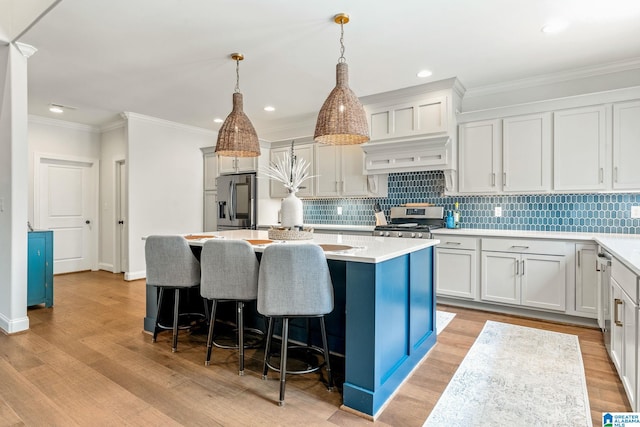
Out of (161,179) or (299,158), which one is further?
(161,179)

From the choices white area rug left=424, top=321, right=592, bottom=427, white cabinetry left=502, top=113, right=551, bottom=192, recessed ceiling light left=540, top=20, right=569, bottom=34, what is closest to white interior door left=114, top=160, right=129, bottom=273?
white area rug left=424, top=321, right=592, bottom=427

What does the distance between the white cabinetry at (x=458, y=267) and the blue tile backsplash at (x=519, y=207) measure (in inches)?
22.5

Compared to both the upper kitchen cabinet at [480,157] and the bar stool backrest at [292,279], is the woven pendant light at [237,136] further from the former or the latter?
the upper kitchen cabinet at [480,157]

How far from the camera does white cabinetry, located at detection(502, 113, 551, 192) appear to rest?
367 centimetres

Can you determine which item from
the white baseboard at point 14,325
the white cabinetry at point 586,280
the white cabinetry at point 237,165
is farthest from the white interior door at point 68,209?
the white cabinetry at point 586,280

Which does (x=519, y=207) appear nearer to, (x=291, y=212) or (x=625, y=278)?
(x=625, y=278)

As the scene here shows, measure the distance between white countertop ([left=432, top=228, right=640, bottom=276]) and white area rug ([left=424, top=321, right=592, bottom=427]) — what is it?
2.76ft

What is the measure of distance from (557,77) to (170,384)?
181 inches

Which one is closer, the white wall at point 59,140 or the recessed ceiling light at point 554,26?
the recessed ceiling light at point 554,26

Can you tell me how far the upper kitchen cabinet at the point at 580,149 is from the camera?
11.1 ft

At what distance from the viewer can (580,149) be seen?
3.49 m

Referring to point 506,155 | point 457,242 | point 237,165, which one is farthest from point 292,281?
point 237,165

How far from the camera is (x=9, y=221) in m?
3.15

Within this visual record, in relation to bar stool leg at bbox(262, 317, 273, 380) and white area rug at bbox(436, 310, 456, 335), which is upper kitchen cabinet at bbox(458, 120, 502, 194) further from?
bar stool leg at bbox(262, 317, 273, 380)
